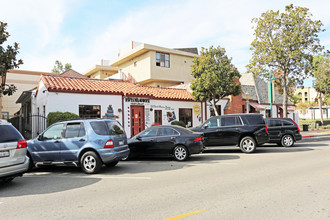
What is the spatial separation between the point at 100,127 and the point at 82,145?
0.82 m

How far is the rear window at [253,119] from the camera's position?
12773 millimetres

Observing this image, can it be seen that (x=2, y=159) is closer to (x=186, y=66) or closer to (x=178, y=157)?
(x=178, y=157)

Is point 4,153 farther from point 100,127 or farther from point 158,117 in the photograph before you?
point 158,117

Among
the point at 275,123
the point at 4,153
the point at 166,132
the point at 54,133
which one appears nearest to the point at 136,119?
the point at 166,132

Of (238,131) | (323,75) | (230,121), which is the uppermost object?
(323,75)

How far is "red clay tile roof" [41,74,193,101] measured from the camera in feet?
54.4

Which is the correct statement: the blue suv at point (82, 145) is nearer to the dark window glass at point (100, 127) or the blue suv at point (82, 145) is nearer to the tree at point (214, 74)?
the dark window glass at point (100, 127)

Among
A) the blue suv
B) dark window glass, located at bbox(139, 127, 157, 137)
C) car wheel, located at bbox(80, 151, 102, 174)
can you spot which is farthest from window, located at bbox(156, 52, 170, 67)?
car wheel, located at bbox(80, 151, 102, 174)

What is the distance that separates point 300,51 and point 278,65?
2.13 meters

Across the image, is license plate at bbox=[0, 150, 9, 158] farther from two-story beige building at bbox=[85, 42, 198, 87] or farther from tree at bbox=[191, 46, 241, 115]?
two-story beige building at bbox=[85, 42, 198, 87]

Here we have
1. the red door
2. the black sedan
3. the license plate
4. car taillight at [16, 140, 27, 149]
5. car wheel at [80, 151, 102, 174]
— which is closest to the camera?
the license plate

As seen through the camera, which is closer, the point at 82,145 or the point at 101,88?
the point at 82,145

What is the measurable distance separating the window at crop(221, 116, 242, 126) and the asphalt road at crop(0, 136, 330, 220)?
13.6 ft

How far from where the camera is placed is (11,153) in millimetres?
6707
